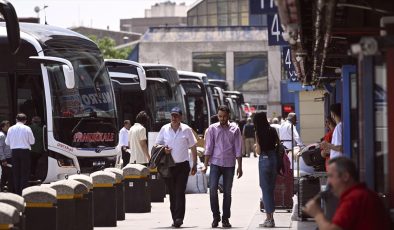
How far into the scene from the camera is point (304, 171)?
71.2 feet

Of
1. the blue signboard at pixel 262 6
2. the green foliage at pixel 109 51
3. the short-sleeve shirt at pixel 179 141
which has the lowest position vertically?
the short-sleeve shirt at pixel 179 141

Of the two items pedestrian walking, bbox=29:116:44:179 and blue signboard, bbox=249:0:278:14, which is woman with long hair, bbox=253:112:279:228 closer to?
blue signboard, bbox=249:0:278:14

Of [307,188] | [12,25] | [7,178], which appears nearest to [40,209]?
[307,188]

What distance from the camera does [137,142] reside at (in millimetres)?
26094

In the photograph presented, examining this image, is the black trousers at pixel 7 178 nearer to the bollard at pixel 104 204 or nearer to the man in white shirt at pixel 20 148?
the man in white shirt at pixel 20 148

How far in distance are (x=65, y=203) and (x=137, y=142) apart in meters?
10.1

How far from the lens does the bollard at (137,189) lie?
2222 centimetres

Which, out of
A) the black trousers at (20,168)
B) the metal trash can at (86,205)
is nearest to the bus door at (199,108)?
the black trousers at (20,168)

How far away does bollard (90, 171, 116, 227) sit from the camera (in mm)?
18766

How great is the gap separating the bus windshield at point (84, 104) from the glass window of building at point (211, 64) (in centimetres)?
5999

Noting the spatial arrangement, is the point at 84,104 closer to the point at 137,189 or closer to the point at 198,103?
the point at 137,189

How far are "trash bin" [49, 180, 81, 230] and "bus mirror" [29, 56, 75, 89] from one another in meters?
8.12

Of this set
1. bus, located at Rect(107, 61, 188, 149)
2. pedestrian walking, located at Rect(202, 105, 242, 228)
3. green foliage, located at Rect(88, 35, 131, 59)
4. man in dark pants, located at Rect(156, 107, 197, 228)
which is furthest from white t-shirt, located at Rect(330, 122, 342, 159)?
green foliage, located at Rect(88, 35, 131, 59)

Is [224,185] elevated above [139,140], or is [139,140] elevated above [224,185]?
[139,140]
